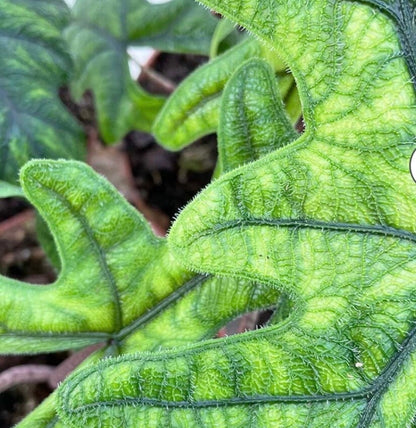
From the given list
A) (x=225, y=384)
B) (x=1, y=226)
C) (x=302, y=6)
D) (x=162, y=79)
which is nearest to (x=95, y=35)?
(x=162, y=79)

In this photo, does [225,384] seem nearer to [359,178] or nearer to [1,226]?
[359,178]

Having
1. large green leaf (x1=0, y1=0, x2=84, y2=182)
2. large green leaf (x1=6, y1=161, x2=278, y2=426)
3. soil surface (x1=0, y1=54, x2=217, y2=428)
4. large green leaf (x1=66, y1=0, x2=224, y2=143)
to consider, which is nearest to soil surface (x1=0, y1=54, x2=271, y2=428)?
soil surface (x1=0, y1=54, x2=217, y2=428)

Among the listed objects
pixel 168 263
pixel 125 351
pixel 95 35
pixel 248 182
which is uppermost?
pixel 95 35

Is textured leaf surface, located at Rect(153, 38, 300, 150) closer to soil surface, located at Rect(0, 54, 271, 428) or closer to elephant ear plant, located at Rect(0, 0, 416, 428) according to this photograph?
elephant ear plant, located at Rect(0, 0, 416, 428)

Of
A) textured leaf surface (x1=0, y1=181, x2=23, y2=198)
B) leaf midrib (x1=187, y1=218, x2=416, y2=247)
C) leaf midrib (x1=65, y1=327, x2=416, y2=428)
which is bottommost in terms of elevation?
leaf midrib (x1=65, y1=327, x2=416, y2=428)

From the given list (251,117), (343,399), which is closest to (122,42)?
(251,117)

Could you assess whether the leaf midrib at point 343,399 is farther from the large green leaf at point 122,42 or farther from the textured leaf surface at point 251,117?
the large green leaf at point 122,42
